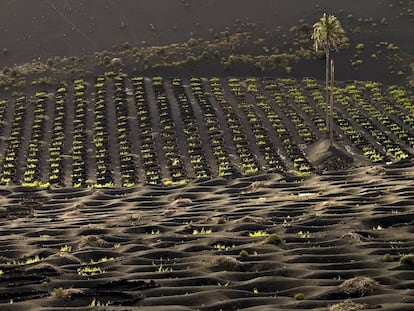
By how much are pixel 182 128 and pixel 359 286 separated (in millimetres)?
44245

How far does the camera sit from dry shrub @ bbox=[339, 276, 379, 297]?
18172mm

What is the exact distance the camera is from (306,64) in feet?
271

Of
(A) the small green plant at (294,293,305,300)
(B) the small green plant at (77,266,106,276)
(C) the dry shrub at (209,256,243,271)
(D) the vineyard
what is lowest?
(A) the small green plant at (294,293,305,300)

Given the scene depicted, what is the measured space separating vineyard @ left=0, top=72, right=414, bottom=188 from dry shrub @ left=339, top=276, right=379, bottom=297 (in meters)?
26.2

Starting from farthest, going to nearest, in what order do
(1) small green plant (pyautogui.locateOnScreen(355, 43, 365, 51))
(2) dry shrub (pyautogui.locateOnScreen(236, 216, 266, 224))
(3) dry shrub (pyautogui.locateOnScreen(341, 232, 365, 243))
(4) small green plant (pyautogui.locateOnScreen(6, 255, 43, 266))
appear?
(1) small green plant (pyautogui.locateOnScreen(355, 43, 365, 51)), (2) dry shrub (pyautogui.locateOnScreen(236, 216, 266, 224)), (3) dry shrub (pyautogui.locateOnScreen(341, 232, 365, 243)), (4) small green plant (pyautogui.locateOnScreen(6, 255, 43, 266))

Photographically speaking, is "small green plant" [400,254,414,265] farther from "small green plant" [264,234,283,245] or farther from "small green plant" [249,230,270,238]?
"small green plant" [249,230,270,238]

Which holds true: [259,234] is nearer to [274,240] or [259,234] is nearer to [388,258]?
[274,240]

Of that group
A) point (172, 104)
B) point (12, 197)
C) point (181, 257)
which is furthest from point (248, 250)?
point (172, 104)

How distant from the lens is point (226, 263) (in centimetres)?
2159

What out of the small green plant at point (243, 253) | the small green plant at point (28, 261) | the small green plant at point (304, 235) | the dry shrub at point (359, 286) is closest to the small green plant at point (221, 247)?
the small green plant at point (243, 253)

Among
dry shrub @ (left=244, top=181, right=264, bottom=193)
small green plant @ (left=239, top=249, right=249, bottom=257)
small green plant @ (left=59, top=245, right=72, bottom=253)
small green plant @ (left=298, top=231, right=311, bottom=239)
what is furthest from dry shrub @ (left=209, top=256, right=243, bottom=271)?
dry shrub @ (left=244, top=181, right=264, bottom=193)

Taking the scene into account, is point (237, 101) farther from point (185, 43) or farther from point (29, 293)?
point (29, 293)

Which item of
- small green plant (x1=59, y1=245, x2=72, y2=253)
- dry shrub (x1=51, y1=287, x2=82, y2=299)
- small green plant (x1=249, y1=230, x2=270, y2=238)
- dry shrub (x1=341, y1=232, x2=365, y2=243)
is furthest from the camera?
small green plant (x1=249, y1=230, x2=270, y2=238)

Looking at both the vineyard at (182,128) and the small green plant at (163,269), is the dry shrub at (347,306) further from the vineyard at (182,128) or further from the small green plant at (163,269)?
the vineyard at (182,128)
